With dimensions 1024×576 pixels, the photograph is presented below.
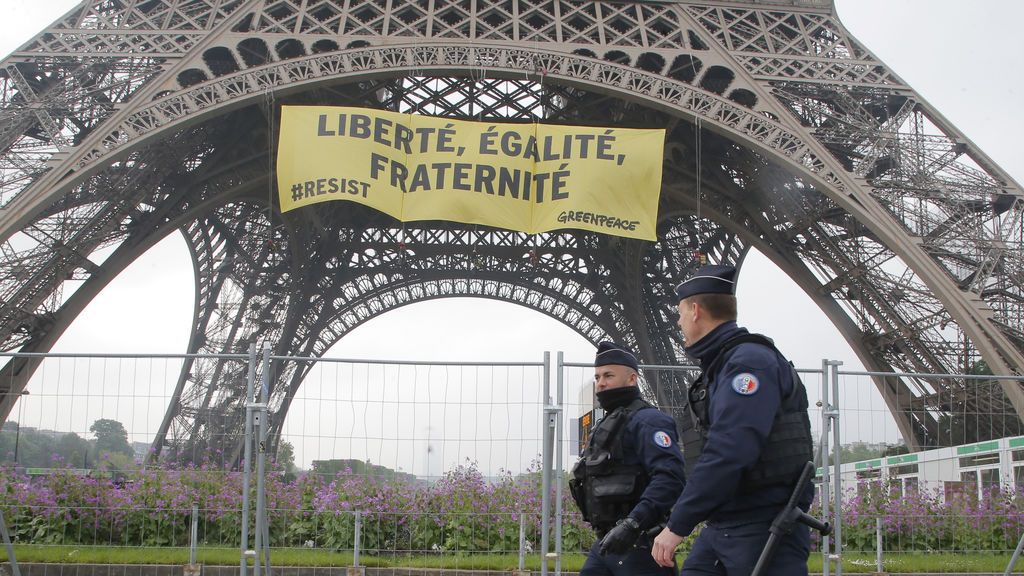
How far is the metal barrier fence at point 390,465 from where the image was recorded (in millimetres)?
7020

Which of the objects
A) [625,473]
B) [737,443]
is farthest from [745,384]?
[625,473]

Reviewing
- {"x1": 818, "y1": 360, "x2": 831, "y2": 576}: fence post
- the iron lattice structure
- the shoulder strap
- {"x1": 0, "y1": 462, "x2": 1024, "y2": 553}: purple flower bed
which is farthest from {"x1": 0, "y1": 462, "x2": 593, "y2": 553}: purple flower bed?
the iron lattice structure

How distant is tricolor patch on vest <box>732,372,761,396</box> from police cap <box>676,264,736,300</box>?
18.5 inches

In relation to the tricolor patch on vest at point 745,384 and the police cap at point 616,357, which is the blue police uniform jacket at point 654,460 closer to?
the police cap at point 616,357

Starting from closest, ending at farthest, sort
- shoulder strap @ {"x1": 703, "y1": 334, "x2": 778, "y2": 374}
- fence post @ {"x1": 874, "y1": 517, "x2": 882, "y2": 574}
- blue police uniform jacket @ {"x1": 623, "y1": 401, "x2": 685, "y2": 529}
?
shoulder strap @ {"x1": 703, "y1": 334, "x2": 778, "y2": 374} < blue police uniform jacket @ {"x1": 623, "y1": 401, "x2": 685, "y2": 529} < fence post @ {"x1": 874, "y1": 517, "x2": 882, "y2": 574}

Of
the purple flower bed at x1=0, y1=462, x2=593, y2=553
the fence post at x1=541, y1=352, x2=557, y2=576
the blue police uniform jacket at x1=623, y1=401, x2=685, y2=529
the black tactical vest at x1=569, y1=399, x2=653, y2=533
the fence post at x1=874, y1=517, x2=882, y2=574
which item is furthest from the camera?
the fence post at x1=874, y1=517, x2=882, y2=574

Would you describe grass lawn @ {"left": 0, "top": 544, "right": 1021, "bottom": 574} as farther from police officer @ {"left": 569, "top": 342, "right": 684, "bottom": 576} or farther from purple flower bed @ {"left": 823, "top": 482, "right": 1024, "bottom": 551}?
police officer @ {"left": 569, "top": 342, "right": 684, "bottom": 576}

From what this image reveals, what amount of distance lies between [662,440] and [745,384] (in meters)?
1.02

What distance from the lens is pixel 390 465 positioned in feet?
23.2

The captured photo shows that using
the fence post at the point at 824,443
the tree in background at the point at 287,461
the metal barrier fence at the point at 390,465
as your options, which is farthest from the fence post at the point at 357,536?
the fence post at the point at 824,443

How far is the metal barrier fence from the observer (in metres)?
7.02

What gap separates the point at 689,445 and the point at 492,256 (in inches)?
1257

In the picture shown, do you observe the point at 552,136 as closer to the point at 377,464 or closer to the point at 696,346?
the point at 377,464

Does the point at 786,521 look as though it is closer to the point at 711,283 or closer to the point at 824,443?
the point at 711,283
